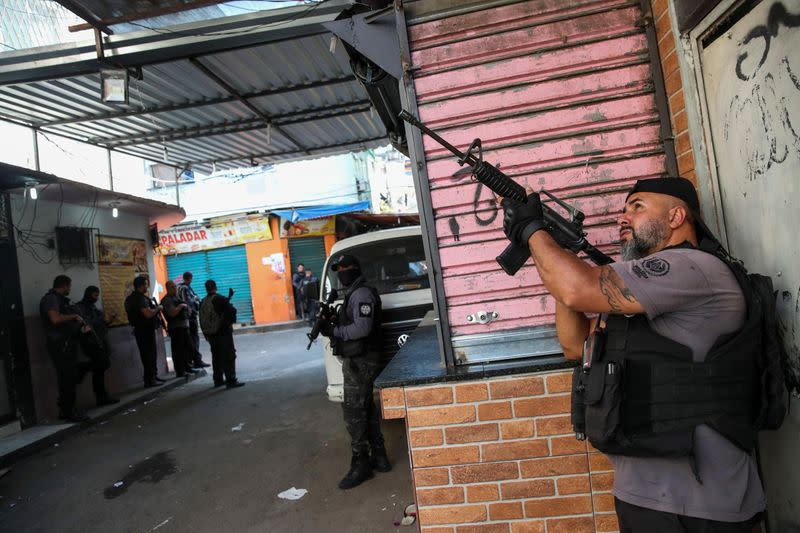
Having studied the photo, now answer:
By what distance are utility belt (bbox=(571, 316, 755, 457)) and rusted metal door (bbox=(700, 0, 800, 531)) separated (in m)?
0.53

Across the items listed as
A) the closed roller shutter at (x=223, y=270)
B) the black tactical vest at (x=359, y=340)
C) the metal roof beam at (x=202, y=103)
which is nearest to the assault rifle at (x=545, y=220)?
the black tactical vest at (x=359, y=340)

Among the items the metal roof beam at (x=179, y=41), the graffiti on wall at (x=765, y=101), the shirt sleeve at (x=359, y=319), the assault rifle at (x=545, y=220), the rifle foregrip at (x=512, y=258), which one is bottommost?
the shirt sleeve at (x=359, y=319)

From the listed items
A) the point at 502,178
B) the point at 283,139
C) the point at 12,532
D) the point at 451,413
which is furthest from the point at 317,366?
the point at 502,178

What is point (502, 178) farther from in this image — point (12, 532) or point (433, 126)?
point (12, 532)

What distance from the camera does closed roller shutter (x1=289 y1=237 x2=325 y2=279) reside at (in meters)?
19.9

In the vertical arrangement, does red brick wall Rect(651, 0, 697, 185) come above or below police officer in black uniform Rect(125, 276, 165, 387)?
above

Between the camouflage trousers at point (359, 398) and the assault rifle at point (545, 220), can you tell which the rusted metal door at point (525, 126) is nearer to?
the assault rifle at point (545, 220)

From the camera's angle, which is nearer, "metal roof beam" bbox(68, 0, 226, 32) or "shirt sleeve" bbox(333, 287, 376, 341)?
"shirt sleeve" bbox(333, 287, 376, 341)

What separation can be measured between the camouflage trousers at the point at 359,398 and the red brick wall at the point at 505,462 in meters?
2.15

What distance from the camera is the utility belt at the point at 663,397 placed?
5.26ft

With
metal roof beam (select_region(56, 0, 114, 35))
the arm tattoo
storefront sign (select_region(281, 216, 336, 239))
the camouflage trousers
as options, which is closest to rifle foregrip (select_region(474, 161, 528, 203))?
the arm tattoo

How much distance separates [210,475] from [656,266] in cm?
485

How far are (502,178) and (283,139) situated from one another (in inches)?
298

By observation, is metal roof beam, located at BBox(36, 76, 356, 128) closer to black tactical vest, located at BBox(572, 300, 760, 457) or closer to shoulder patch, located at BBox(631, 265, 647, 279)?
shoulder patch, located at BBox(631, 265, 647, 279)
